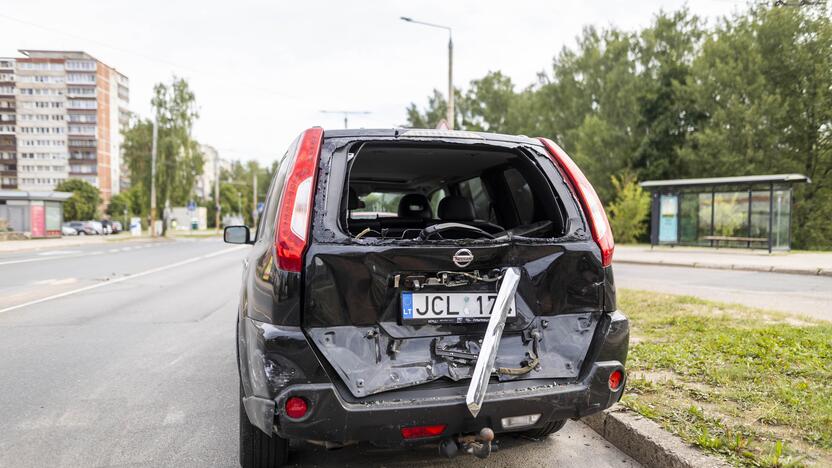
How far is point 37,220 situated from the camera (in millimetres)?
37625

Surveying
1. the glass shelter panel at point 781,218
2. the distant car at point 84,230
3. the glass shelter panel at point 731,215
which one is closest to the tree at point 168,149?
the distant car at point 84,230

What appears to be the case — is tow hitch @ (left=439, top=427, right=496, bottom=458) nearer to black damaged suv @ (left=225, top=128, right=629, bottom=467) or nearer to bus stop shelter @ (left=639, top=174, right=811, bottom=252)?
Answer: black damaged suv @ (left=225, top=128, right=629, bottom=467)

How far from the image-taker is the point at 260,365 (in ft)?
7.33

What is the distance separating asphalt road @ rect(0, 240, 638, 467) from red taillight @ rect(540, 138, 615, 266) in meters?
1.18

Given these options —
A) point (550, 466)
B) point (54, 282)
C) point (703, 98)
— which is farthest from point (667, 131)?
point (550, 466)

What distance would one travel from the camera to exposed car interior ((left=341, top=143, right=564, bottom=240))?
9.36 ft

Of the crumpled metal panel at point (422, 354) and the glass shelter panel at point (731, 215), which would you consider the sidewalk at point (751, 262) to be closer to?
the glass shelter panel at point (731, 215)

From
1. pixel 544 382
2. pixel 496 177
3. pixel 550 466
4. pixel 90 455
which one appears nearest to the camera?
pixel 544 382

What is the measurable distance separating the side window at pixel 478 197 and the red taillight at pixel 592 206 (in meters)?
1.08

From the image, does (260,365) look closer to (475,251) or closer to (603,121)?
(475,251)

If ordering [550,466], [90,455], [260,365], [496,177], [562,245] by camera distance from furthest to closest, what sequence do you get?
1. [496,177]
2. [90,455]
3. [550,466]
4. [562,245]
5. [260,365]

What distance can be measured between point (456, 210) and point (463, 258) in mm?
1531

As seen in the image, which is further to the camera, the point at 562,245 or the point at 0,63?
the point at 0,63

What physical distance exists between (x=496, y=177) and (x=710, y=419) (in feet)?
6.24
